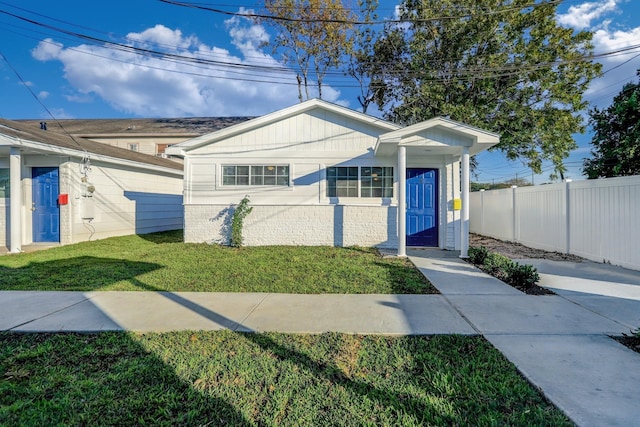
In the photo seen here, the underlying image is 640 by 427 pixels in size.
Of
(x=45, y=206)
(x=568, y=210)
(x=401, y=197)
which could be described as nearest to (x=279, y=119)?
(x=401, y=197)

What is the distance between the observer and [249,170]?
32.6ft

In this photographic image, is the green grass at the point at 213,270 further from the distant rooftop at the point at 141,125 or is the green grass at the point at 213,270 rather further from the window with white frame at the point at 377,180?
the distant rooftop at the point at 141,125

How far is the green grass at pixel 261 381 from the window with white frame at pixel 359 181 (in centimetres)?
655

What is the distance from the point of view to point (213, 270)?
21.3ft

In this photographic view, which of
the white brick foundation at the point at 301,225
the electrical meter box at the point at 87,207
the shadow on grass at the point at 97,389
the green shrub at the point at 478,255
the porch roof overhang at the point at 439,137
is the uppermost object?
the porch roof overhang at the point at 439,137

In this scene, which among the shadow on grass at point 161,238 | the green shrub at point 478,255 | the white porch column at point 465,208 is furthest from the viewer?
the shadow on grass at point 161,238

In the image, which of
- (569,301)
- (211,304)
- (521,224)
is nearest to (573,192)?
(521,224)

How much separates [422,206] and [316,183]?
3.21m

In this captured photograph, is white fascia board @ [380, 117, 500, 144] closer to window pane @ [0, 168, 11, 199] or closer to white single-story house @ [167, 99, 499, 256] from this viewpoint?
white single-story house @ [167, 99, 499, 256]

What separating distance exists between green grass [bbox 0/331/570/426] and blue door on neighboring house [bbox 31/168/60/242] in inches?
337

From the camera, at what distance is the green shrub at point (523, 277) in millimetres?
5266

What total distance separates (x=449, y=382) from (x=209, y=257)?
6.54m

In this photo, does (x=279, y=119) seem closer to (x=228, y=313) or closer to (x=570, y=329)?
(x=228, y=313)

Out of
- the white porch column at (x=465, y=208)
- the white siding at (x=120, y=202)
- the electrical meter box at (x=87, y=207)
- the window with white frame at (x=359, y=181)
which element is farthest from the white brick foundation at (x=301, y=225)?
the white siding at (x=120, y=202)
